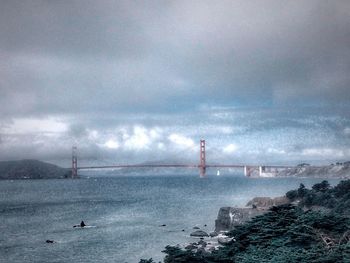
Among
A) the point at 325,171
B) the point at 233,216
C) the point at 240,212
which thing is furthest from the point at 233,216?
the point at 325,171

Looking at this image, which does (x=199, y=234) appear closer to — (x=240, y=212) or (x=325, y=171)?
(x=240, y=212)

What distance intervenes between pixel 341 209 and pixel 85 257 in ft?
59.8

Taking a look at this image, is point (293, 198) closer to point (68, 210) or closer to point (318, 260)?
point (318, 260)

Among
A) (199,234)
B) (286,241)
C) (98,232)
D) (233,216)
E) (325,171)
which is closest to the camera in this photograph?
(286,241)

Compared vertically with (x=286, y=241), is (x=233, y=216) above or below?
below

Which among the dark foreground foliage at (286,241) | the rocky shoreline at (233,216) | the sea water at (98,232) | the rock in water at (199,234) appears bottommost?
the sea water at (98,232)

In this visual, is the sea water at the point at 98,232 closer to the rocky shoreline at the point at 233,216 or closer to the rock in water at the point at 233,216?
the rocky shoreline at the point at 233,216

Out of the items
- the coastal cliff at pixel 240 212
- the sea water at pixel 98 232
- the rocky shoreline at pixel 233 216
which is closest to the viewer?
the sea water at pixel 98 232

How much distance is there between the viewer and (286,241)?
12.1 metres

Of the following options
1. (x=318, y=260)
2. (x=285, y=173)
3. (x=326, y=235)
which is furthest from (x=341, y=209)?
(x=285, y=173)

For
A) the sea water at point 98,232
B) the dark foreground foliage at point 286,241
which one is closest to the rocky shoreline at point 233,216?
the sea water at point 98,232

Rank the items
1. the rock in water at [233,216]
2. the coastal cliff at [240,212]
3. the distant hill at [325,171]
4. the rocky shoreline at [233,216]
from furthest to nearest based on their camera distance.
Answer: the distant hill at [325,171] < the coastal cliff at [240,212] < the rock in water at [233,216] < the rocky shoreline at [233,216]

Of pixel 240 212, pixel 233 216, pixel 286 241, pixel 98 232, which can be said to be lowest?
pixel 98 232

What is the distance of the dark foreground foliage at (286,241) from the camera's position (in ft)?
35.6
